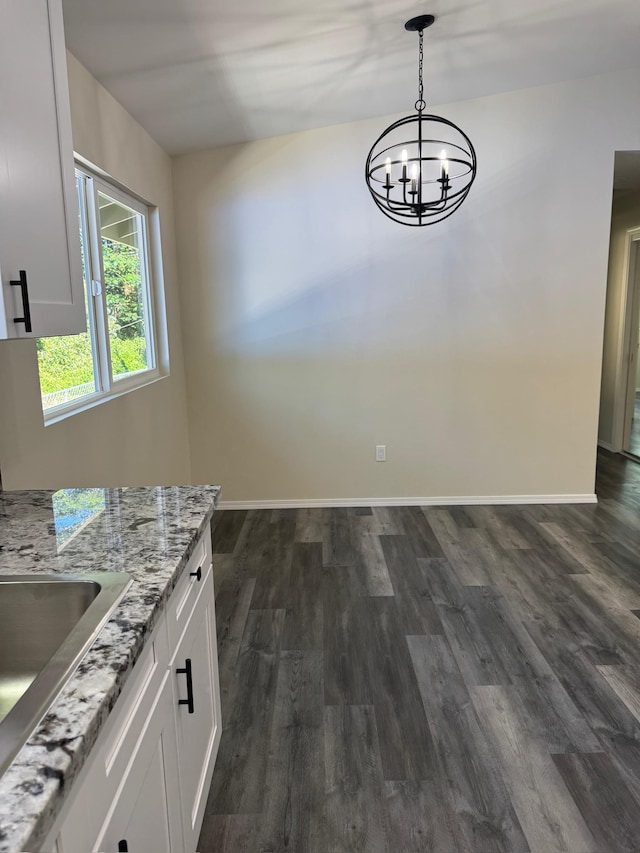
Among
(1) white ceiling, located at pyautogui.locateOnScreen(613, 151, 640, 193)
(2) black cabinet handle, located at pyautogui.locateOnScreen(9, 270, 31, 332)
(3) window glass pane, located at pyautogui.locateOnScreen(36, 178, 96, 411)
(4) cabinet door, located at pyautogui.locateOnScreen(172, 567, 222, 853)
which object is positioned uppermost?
(1) white ceiling, located at pyautogui.locateOnScreen(613, 151, 640, 193)

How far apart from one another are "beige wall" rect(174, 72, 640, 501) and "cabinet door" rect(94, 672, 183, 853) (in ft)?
10.3

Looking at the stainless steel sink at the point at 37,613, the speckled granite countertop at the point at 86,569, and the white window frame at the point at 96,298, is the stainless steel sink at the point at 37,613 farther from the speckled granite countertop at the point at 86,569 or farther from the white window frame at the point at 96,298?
the white window frame at the point at 96,298

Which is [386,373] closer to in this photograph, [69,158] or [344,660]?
[344,660]

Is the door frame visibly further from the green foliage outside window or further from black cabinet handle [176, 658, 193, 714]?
black cabinet handle [176, 658, 193, 714]

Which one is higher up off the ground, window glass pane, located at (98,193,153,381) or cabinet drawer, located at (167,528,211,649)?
window glass pane, located at (98,193,153,381)

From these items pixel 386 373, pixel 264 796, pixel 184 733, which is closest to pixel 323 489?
pixel 386 373

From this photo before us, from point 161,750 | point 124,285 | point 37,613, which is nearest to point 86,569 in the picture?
point 37,613

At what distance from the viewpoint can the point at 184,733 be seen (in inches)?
53.7

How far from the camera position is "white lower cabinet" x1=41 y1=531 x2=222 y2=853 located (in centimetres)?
81

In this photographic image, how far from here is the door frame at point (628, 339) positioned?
5375 millimetres

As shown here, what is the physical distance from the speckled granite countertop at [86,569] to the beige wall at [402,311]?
2.55m

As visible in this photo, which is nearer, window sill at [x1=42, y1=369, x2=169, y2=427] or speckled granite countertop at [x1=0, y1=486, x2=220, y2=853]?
speckled granite countertop at [x1=0, y1=486, x2=220, y2=853]

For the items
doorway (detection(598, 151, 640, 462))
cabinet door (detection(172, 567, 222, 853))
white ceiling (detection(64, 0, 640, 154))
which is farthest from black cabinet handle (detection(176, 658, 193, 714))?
doorway (detection(598, 151, 640, 462))

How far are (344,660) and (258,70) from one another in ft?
8.97
